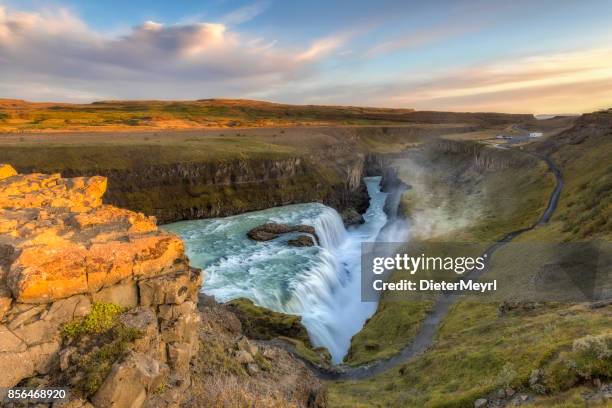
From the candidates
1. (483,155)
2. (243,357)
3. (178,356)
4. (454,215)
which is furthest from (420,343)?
(483,155)

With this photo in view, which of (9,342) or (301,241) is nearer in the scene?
(9,342)

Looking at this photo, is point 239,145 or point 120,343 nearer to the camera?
point 120,343

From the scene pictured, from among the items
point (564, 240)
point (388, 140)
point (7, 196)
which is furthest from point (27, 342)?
point (388, 140)

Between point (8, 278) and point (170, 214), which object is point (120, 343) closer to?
point (8, 278)

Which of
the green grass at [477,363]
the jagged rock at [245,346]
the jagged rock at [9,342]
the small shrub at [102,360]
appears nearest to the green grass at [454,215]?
the green grass at [477,363]

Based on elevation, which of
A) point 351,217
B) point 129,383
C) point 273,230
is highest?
point 129,383

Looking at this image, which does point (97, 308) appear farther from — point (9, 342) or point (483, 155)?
point (483, 155)
